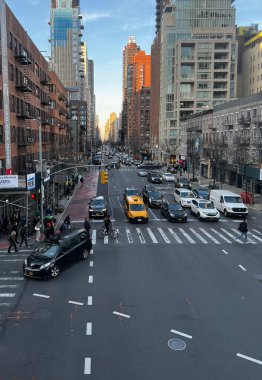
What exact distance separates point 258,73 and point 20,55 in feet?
282

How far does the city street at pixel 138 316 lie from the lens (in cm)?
1024

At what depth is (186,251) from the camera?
22.9m

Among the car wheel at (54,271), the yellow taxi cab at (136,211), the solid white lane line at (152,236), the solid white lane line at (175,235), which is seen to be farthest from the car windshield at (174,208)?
the car wheel at (54,271)

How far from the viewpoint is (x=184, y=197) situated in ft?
132

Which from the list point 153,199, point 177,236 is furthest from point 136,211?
point 153,199

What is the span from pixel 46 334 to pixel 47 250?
259 inches

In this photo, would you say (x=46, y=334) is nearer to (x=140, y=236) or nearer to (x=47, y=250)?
(x=47, y=250)

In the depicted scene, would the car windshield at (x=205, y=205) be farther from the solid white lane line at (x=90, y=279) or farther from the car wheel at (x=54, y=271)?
the car wheel at (x=54, y=271)

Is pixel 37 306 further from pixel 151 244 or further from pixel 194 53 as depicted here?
pixel 194 53

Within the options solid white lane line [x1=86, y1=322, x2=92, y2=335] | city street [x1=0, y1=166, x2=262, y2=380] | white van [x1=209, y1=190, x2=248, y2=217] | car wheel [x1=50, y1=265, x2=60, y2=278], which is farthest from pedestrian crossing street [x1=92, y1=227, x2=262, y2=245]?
solid white lane line [x1=86, y1=322, x2=92, y2=335]

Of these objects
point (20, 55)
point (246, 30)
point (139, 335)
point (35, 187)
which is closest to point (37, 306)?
point (139, 335)

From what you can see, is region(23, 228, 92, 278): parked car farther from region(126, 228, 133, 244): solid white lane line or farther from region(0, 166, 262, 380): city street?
region(126, 228, 133, 244): solid white lane line

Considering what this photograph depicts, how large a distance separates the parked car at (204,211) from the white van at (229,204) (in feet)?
5.58

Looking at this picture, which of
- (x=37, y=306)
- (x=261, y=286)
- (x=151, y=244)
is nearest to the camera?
(x=37, y=306)
